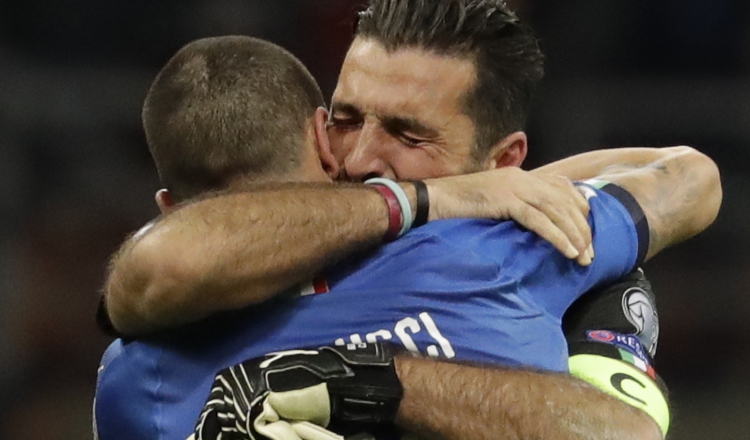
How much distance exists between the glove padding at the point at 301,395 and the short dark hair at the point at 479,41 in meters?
0.77

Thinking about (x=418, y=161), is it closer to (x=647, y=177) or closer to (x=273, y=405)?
(x=647, y=177)

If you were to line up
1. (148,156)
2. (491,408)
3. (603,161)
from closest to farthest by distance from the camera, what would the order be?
1. (491,408)
2. (603,161)
3. (148,156)

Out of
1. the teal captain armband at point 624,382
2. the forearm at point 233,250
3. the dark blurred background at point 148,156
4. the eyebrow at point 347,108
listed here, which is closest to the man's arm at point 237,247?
the forearm at point 233,250

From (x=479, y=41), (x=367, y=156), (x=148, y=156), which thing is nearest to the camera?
(x=367, y=156)

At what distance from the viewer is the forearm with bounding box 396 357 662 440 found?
168cm

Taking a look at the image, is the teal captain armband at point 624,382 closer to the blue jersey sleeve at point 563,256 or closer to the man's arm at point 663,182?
the blue jersey sleeve at point 563,256

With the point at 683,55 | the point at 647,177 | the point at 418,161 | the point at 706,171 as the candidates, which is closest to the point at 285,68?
the point at 418,161

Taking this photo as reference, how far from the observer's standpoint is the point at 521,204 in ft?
6.27

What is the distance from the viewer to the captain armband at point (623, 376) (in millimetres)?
1908

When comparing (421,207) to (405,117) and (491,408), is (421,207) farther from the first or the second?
(405,117)

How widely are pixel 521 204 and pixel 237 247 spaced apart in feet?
1.59

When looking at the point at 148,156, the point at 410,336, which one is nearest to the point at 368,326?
the point at 410,336

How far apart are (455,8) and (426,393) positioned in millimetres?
925

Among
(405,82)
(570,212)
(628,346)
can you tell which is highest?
(405,82)
